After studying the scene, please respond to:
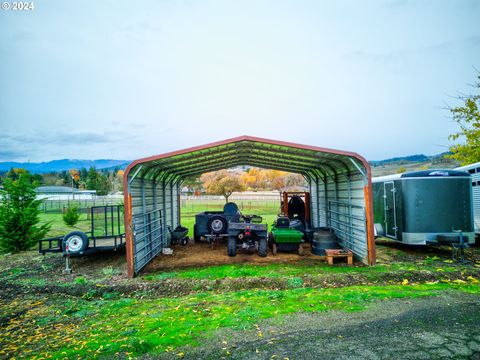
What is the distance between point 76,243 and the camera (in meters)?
9.25

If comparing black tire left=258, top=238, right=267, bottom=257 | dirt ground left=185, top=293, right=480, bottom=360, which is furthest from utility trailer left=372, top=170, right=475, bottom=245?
black tire left=258, top=238, right=267, bottom=257

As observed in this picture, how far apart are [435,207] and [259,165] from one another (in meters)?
8.14

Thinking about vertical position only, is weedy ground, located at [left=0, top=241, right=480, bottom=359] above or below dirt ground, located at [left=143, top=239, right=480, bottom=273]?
above


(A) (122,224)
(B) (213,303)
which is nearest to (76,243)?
(B) (213,303)

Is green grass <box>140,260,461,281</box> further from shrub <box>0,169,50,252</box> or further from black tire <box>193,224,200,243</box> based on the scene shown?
shrub <box>0,169,50,252</box>

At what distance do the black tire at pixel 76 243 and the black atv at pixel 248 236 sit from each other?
4865 mm

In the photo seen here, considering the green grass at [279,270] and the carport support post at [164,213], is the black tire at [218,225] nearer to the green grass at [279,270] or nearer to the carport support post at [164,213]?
the carport support post at [164,213]

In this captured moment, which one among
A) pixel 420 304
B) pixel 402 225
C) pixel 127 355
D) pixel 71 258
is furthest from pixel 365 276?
pixel 71 258

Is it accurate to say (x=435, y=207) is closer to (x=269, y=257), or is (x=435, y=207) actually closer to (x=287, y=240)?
(x=287, y=240)

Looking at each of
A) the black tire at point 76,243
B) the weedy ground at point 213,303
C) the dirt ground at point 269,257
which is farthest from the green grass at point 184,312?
the black tire at point 76,243

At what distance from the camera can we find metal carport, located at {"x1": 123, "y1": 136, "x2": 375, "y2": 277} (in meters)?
8.56

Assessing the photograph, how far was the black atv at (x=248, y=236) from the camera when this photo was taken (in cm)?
1016

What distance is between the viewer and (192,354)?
3.85 meters

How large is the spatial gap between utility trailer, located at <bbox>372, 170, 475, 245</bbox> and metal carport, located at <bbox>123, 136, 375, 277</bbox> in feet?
5.34
